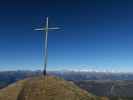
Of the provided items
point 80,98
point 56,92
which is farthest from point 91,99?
point 56,92

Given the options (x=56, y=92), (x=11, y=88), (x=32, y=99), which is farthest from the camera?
(x=11, y=88)

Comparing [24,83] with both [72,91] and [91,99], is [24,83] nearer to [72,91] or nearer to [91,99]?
[72,91]

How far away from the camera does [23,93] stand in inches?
1694

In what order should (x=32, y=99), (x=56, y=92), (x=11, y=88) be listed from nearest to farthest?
(x=32, y=99), (x=56, y=92), (x=11, y=88)

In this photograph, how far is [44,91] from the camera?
43000 mm

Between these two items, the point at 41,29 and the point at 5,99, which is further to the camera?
the point at 41,29

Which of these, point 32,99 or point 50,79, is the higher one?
point 50,79

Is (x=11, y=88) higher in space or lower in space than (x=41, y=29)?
lower

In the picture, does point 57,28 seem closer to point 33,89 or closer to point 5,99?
point 33,89

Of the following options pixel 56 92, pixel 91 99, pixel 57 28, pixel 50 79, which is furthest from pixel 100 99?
pixel 57 28

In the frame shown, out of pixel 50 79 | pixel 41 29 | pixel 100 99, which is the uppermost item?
pixel 41 29

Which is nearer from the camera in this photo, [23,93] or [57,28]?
[23,93]

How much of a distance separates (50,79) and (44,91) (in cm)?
671

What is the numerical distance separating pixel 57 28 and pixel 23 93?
1506 centimetres
